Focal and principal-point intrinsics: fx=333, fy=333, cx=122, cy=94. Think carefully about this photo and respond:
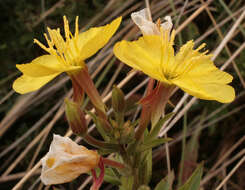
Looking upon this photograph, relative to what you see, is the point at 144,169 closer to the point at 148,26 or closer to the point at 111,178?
the point at 111,178

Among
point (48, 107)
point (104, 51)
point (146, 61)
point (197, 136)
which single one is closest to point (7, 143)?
point (48, 107)

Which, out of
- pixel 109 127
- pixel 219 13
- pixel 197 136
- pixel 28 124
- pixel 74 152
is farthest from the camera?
pixel 219 13

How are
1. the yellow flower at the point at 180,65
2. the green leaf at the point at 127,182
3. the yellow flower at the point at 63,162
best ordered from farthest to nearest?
the green leaf at the point at 127,182 → the yellow flower at the point at 180,65 → the yellow flower at the point at 63,162

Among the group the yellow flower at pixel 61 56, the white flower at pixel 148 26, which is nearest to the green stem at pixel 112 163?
the yellow flower at pixel 61 56

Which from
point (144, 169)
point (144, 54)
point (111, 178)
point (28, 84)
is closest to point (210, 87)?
point (144, 54)

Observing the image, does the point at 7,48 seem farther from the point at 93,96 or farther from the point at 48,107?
the point at 93,96

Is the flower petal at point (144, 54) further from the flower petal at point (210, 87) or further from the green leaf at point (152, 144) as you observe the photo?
the green leaf at point (152, 144)
